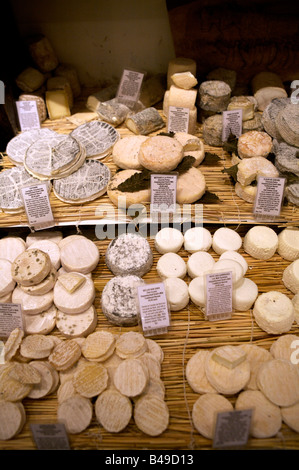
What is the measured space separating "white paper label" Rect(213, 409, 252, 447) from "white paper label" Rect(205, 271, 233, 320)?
0.61 meters

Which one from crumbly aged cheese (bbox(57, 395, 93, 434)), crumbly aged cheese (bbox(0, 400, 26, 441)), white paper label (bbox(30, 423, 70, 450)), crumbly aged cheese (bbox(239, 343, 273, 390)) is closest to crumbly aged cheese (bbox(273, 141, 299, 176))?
crumbly aged cheese (bbox(239, 343, 273, 390))

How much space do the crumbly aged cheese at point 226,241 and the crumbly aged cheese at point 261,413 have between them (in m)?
0.85

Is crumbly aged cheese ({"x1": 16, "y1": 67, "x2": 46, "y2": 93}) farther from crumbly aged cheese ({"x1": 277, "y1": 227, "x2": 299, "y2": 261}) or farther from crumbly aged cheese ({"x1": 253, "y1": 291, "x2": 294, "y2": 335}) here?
crumbly aged cheese ({"x1": 253, "y1": 291, "x2": 294, "y2": 335})

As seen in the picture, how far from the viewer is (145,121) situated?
103 inches

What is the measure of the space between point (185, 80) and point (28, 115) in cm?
121

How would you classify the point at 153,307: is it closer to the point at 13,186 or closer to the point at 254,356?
the point at 254,356

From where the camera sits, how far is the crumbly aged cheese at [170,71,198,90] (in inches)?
99.0

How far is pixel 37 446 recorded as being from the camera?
145 cm

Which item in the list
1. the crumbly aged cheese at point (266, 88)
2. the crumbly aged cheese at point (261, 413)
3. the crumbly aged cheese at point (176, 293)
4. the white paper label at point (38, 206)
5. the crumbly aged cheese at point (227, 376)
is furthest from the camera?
the crumbly aged cheese at point (266, 88)

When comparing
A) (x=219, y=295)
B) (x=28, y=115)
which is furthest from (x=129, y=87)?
(x=219, y=295)

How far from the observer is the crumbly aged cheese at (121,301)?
1.89 m

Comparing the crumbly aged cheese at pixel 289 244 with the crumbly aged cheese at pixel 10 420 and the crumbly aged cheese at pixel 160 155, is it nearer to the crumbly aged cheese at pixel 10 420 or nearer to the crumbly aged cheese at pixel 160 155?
the crumbly aged cheese at pixel 160 155

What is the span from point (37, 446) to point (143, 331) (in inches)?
27.6

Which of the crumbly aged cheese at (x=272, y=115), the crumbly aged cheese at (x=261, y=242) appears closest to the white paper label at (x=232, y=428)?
the crumbly aged cheese at (x=261, y=242)
